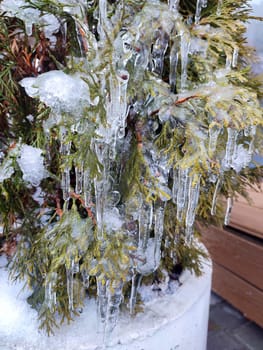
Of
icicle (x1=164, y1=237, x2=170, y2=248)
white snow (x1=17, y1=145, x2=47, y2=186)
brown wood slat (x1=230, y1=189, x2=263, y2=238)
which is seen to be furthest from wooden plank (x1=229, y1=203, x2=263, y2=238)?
white snow (x1=17, y1=145, x2=47, y2=186)

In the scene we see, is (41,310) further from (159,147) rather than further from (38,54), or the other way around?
(38,54)

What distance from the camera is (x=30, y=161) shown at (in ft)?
2.72

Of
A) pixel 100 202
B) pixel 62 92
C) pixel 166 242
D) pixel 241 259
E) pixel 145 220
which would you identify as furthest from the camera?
pixel 241 259

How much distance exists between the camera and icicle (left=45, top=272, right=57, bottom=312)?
2.83 ft

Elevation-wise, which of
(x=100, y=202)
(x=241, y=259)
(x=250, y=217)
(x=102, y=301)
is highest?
(x=100, y=202)

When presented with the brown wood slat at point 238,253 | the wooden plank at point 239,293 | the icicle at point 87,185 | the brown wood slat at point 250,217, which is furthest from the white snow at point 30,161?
the wooden plank at point 239,293

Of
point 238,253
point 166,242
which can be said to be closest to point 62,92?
point 166,242

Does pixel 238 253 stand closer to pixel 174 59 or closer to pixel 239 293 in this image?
pixel 239 293

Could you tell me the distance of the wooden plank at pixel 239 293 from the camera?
1.88m

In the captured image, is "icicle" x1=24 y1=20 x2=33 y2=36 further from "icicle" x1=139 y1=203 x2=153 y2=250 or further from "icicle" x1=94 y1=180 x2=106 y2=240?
"icicle" x1=139 y1=203 x2=153 y2=250

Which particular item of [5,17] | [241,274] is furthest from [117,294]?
[241,274]

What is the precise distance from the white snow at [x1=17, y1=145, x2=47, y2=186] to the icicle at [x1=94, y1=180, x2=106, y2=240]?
0.19 metres

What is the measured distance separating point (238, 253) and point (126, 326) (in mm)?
1210

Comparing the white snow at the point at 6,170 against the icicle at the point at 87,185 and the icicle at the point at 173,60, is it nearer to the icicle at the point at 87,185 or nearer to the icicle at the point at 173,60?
the icicle at the point at 87,185
